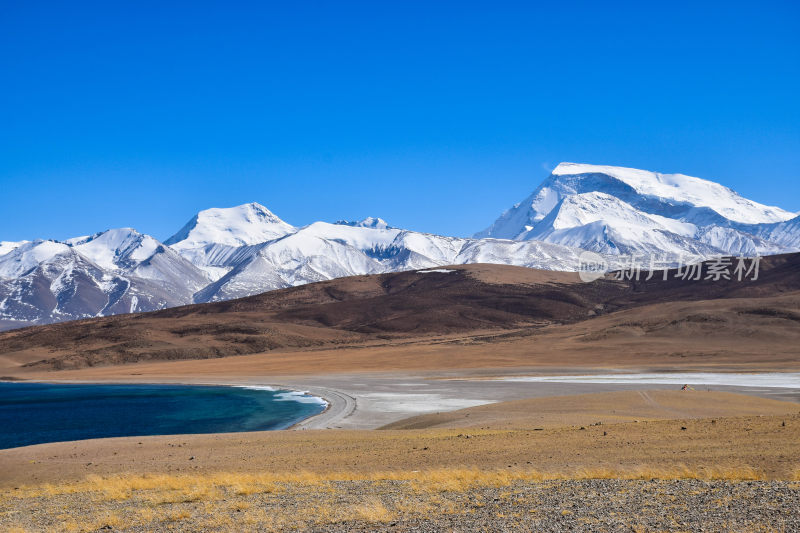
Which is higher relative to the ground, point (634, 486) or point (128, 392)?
point (634, 486)

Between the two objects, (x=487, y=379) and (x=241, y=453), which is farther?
(x=487, y=379)

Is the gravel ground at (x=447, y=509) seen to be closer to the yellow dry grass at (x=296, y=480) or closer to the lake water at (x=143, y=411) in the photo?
the yellow dry grass at (x=296, y=480)

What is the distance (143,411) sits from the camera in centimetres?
6297

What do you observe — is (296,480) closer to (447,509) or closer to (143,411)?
(447,509)

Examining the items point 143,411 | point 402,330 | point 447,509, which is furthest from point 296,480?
point 402,330

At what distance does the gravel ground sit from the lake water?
99.6 ft

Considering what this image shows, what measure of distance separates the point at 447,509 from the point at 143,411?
53156 millimetres

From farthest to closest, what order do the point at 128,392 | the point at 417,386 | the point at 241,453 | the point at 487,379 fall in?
the point at 128,392 → the point at 487,379 → the point at 417,386 → the point at 241,453

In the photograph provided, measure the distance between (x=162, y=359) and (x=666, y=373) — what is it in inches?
3755

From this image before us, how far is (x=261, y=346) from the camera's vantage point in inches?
6029

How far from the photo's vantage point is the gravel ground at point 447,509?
1369 centimetres

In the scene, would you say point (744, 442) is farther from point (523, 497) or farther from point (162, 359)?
point (162, 359)

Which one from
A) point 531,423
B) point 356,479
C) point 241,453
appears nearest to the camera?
point 356,479

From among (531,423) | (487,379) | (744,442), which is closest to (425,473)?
(744,442)
